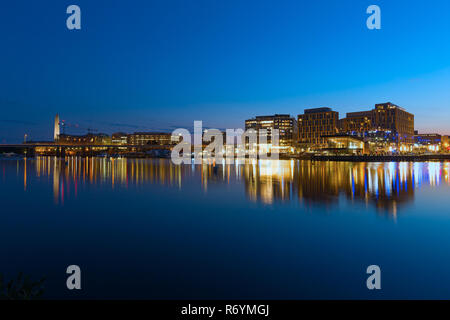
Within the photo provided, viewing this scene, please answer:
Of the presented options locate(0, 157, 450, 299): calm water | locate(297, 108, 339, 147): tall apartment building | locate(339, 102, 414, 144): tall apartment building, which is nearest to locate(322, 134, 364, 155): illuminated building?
locate(297, 108, 339, 147): tall apartment building

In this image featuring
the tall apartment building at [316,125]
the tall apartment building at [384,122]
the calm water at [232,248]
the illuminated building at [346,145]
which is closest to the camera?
the calm water at [232,248]

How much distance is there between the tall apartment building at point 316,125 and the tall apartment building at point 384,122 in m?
8.53

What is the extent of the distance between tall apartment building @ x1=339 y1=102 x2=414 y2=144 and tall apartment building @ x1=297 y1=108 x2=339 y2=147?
853 centimetres

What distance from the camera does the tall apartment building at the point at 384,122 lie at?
17225 cm

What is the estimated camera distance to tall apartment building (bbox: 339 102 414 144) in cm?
17225

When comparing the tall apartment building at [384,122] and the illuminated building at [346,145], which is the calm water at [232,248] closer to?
the illuminated building at [346,145]

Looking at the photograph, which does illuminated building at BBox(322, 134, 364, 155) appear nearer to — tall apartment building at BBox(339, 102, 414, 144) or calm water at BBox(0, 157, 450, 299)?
tall apartment building at BBox(339, 102, 414, 144)

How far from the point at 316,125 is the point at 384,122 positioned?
40258 mm

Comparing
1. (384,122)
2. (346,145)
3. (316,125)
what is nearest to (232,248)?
(346,145)

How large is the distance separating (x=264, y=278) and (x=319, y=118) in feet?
607

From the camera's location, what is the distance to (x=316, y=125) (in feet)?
591

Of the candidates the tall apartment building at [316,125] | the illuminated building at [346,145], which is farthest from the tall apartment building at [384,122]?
the illuminated building at [346,145]

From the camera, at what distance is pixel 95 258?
285 inches
